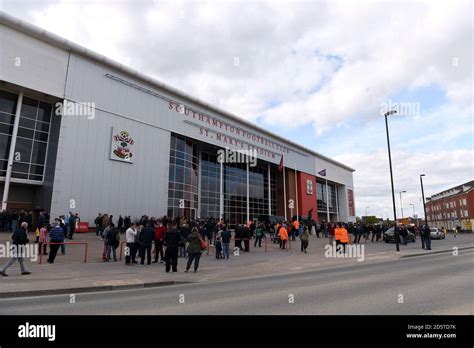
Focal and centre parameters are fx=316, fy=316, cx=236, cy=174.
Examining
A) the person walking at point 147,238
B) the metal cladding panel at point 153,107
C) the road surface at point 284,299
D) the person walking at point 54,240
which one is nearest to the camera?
the road surface at point 284,299

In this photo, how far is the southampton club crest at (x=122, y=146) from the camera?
2668cm

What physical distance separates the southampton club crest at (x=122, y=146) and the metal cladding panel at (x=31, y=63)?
5.19 meters

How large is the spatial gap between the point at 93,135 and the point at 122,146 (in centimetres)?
257

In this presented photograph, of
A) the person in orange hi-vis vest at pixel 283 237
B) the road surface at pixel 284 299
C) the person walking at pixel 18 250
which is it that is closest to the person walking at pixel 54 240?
the person walking at pixel 18 250

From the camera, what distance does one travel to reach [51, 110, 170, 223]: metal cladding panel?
2375 cm

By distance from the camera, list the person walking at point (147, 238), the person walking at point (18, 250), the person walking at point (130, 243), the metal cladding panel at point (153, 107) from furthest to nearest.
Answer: the metal cladding panel at point (153, 107)
the person walking at point (130, 243)
the person walking at point (147, 238)
the person walking at point (18, 250)

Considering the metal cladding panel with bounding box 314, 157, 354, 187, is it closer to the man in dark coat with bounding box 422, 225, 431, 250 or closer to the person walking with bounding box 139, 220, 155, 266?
the man in dark coat with bounding box 422, 225, 431, 250

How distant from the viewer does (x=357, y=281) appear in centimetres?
973

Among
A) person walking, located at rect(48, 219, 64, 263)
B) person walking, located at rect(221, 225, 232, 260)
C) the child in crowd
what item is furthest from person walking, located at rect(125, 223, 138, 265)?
person walking, located at rect(221, 225, 232, 260)

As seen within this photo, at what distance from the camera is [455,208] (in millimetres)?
89688

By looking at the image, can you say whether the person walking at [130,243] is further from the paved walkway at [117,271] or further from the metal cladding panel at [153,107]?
the metal cladding panel at [153,107]

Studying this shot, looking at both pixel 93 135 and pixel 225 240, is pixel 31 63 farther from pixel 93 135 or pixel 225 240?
pixel 225 240

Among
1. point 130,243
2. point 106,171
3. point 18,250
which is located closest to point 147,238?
point 130,243
